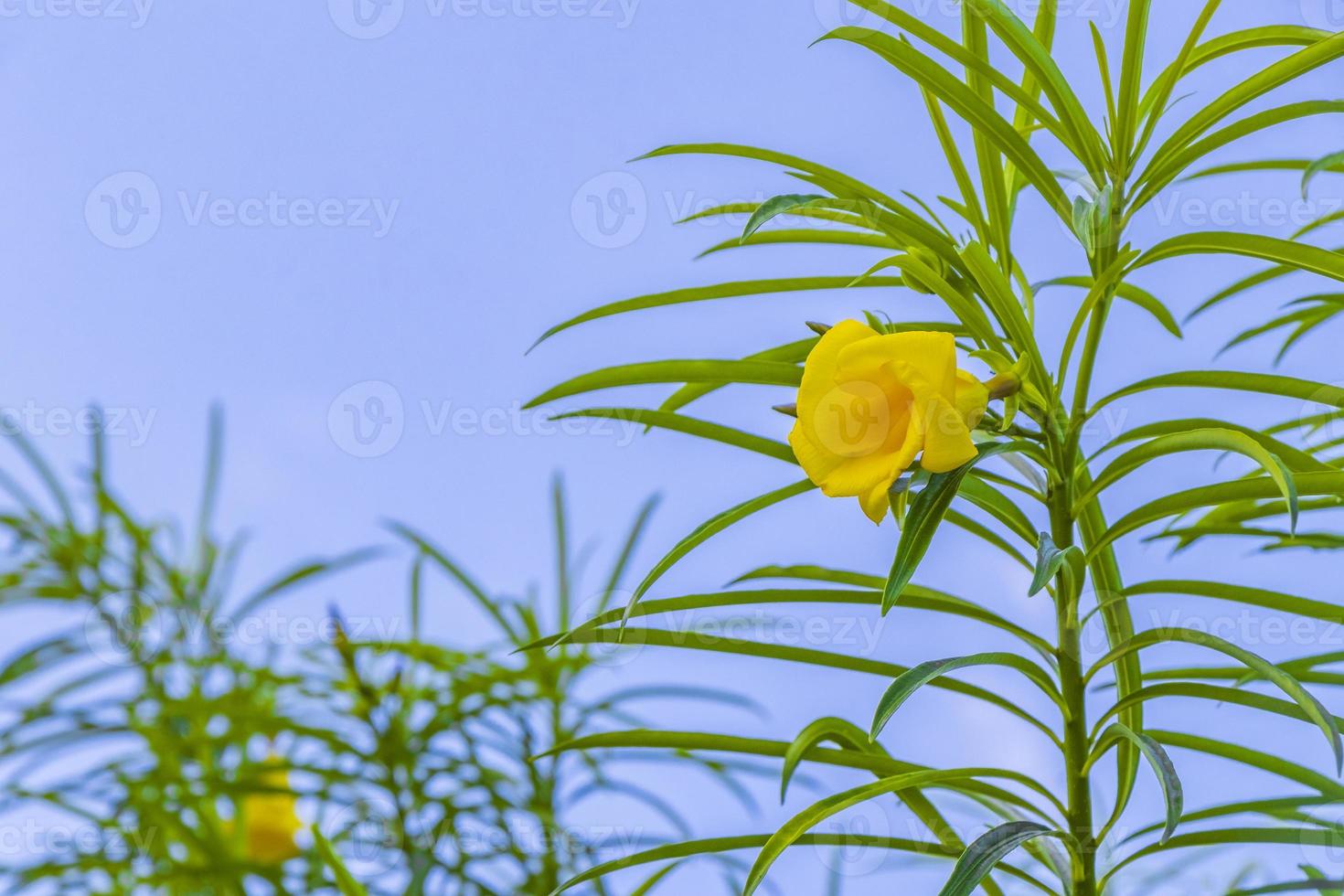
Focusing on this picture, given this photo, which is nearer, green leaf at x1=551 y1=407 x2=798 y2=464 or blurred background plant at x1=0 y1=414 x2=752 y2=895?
green leaf at x1=551 y1=407 x2=798 y2=464

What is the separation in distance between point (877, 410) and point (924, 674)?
127 mm

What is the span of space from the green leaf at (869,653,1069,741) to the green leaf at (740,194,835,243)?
0.74 ft

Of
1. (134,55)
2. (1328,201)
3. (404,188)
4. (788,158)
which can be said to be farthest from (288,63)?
(1328,201)

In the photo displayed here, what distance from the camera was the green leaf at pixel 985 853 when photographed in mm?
495

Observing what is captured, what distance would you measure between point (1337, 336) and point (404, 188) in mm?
1186

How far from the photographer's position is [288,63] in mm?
1790


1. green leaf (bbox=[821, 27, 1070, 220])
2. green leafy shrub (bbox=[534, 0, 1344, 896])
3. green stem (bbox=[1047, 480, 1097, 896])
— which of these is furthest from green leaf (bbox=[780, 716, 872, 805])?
green leaf (bbox=[821, 27, 1070, 220])

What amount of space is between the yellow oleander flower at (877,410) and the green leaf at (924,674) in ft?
0.26

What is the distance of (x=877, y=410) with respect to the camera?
0.49 m

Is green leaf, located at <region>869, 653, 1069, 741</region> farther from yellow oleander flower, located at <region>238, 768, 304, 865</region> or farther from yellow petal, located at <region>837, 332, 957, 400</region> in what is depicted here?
yellow oleander flower, located at <region>238, 768, 304, 865</region>

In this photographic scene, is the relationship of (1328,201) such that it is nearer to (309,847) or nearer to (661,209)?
(661,209)

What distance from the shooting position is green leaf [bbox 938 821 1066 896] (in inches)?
19.5

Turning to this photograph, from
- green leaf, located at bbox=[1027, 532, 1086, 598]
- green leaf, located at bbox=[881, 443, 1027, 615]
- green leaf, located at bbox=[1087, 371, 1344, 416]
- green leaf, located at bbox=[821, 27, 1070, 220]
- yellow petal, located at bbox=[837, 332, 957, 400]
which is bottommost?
green leaf, located at bbox=[1027, 532, 1086, 598]

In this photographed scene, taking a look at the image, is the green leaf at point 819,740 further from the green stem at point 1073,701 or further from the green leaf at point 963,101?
the green leaf at point 963,101
